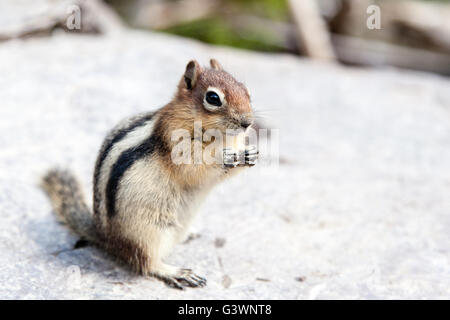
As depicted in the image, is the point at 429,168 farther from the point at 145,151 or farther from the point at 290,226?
the point at 145,151

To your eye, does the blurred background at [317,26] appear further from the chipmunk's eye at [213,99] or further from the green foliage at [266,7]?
the chipmunk's eye at [213,99]

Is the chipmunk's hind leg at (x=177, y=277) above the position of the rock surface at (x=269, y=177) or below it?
below

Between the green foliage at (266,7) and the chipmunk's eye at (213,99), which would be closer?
the chipmunk's eye at (213,99)

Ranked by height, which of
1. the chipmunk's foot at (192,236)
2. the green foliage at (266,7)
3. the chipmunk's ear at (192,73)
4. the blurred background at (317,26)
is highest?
the green foliage at (266,7)

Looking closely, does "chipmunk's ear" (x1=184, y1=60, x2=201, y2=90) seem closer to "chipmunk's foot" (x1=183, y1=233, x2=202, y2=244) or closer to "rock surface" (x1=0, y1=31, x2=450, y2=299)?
"rock surface" (x1=0, y1=31, x2=450, y2=299)

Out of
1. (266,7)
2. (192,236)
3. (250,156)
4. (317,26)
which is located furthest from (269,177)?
(266,7)

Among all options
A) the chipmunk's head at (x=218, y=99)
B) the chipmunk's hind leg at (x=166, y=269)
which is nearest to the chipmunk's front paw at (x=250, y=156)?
the chipmunk's head at (x=218, y=99)

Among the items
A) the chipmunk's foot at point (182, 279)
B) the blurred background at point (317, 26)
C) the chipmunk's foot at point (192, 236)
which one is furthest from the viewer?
the blurred background at point (317, 26)
